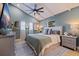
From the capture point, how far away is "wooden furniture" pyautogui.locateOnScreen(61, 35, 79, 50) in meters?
1.85

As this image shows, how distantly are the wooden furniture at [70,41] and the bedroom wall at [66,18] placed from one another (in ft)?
0.53

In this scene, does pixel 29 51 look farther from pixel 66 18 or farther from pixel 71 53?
pixel 66 18

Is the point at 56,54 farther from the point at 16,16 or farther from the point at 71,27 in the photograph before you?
the point at 16,16

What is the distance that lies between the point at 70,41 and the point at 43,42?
49cm

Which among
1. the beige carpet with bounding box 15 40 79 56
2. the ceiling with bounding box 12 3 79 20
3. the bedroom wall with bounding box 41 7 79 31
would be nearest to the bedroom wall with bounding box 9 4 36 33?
the ceiling with bounding box 12 3 79 20

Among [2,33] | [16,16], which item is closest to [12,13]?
[16,16]

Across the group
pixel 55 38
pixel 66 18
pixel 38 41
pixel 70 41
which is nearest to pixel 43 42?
pixel 38 41

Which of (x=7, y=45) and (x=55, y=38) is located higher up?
(x=55, y=38)

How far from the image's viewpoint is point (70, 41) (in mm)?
1896

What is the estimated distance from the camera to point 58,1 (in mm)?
1805

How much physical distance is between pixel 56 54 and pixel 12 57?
0.75m

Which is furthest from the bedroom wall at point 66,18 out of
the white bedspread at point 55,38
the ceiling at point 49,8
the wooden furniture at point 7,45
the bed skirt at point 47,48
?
the wooden furniture at point 7,45

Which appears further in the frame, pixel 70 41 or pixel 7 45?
pixel 70 41

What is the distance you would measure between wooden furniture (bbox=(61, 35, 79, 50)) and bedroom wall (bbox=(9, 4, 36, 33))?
0.64 metres
